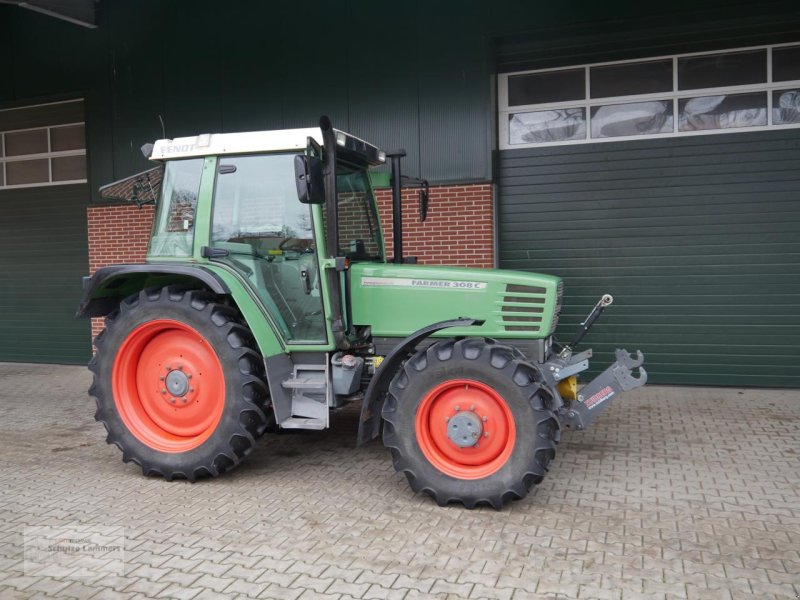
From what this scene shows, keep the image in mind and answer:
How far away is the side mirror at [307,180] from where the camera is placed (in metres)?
4.37

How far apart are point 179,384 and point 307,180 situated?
184 cm

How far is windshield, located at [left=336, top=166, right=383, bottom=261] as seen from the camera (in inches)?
204

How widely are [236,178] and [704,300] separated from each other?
239 inches

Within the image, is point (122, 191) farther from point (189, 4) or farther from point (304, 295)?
point (189, 4)

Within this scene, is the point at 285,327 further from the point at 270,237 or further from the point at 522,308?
the point at 522,308

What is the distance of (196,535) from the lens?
4098mm

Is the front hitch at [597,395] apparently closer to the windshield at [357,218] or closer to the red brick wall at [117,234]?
the windshield at [357,218]

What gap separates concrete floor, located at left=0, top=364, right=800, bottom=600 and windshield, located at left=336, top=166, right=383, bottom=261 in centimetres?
168

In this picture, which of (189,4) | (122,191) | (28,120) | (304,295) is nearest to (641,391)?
(304,295)

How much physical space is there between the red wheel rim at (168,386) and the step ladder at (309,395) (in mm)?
502

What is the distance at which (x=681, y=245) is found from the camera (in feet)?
28.1

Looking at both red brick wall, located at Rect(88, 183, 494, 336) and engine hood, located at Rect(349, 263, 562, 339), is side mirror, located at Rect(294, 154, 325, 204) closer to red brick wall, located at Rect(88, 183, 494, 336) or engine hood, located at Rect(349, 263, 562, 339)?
engine hood, located at Rect(349, 263, 562, 339)

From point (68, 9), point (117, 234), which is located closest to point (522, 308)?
point (117, 234)

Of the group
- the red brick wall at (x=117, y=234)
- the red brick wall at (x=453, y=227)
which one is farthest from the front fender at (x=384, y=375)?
the red brick wall at (x=117, y=234)
